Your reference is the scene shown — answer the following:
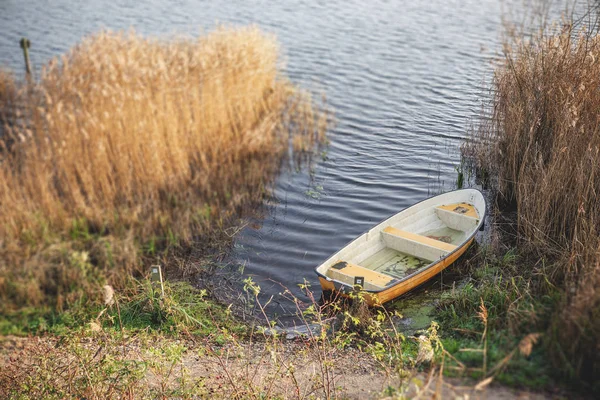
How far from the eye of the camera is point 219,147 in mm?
10891

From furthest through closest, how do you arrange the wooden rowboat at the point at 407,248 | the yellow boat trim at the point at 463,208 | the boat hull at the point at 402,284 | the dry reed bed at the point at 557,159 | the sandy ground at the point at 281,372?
the yellow boat trim at the point at 463,208, the wooden rowboat at the point at 407,248, the boat hull at the point at 402,284, the dry reed bed at the point at 557,159, the sandy ground at the point at 281,372

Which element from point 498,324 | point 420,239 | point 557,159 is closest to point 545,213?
point 557,159

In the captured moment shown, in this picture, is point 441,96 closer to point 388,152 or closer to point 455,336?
point 388,152

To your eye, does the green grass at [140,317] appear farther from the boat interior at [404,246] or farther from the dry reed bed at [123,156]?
the boat interior at [404,246]

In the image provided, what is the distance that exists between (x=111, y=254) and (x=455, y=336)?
468 cm

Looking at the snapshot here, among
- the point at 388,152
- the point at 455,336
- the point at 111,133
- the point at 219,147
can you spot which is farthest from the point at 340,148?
the point at 455,336

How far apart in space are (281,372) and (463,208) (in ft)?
16.2

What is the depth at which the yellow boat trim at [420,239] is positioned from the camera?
8.18 metres

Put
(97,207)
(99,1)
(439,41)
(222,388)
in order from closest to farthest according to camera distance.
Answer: (222,388) → (97,207) → (439,41) → (99,1)

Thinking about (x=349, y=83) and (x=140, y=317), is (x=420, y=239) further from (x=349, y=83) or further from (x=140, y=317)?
(x=349, y=83)

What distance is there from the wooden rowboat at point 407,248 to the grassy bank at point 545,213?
50 cm

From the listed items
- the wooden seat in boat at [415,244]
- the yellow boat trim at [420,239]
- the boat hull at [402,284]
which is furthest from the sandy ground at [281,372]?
the yellow boat trim at [420,239]

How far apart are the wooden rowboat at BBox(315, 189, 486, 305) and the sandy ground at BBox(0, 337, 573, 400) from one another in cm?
109

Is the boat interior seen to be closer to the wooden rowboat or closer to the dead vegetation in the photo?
the wooden rowboat
